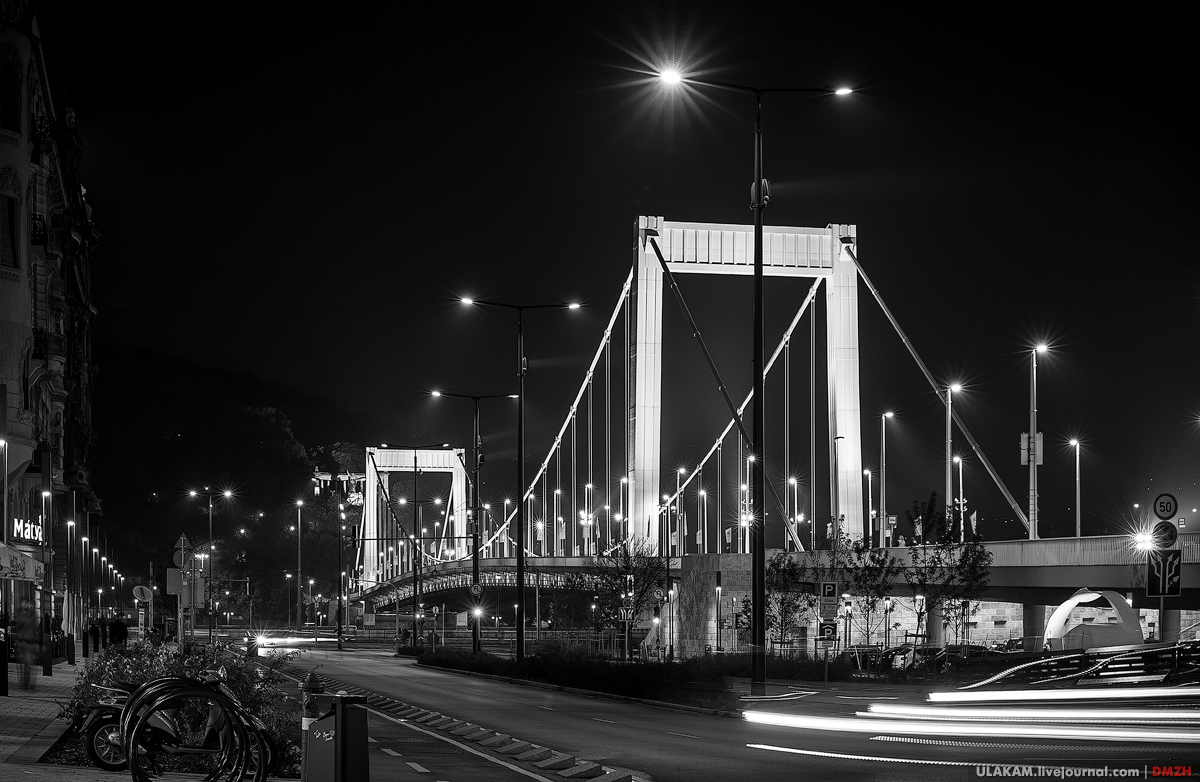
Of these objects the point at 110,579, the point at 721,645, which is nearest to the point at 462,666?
the point at 721,645

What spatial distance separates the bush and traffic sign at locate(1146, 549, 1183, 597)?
10.3 meters

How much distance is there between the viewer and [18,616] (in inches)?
1080

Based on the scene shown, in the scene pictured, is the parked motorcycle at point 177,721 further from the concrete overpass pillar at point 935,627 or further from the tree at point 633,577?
the concrete overpass pillar at point 935,627

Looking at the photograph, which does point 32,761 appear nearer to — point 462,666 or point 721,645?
point 462,666

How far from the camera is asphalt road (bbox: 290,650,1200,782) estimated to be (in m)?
9.00

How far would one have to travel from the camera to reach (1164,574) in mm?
18125

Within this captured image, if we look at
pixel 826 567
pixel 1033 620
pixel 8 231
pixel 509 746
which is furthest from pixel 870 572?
pixel 8 231

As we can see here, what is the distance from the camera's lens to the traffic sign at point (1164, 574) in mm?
18156

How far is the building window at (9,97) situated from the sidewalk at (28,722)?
20.8 meters

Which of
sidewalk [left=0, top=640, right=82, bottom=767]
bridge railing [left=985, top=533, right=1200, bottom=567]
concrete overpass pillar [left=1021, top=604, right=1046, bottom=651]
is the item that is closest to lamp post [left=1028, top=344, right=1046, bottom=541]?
bridge railing [left=985, top=533, right=1200, bottom=567]

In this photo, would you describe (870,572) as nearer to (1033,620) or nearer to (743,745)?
(1033,620)

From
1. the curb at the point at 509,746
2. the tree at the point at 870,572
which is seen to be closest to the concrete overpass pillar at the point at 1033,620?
the tree at the point at 870,572

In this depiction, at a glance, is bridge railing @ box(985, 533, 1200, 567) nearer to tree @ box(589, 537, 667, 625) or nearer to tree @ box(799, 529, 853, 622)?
tree @ box(799, 529, 853, 622)

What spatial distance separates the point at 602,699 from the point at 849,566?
16.0m
